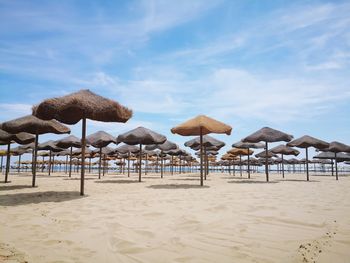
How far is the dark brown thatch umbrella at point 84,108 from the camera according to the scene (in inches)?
286

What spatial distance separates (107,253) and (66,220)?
70.7 inches

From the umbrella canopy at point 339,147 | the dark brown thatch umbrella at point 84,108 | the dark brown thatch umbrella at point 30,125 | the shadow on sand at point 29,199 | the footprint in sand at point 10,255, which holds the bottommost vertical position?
the shadow on sand at point 29,199

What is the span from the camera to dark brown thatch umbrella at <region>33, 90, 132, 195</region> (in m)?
7.26

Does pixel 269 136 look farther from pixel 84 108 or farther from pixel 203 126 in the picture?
pixel 84 108

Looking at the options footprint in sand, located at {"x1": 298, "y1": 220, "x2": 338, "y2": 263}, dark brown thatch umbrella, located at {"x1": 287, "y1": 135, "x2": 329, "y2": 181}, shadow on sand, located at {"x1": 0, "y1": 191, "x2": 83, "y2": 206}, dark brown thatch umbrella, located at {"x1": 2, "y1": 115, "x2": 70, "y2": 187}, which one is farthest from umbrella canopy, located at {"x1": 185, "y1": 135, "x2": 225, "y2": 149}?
footprint in sand, located at {"x1": 298, "y1": 220, "x2": 338, "y2": 263}

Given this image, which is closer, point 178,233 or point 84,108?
point 178,233

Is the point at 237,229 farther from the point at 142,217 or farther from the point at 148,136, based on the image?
the point at 148,136

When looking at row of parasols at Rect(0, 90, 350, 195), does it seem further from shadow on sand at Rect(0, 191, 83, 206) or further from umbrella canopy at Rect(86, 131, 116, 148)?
shadow on sand at Rect(0, 191, 83, 206)

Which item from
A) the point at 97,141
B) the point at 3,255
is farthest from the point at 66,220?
the point at 97,141

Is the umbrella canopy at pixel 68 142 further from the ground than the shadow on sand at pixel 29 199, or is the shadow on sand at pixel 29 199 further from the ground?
→ the umbrella canopy at pixel 68 142

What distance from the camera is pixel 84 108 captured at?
24.4 ft

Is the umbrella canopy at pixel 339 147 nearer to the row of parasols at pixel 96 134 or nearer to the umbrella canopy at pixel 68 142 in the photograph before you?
the row of parasols at pixel 96 134

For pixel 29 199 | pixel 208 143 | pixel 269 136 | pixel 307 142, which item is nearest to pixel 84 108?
pixel 29 199

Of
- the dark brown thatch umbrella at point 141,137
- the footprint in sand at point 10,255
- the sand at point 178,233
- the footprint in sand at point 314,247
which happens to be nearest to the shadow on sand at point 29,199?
the sand at point 178,233
